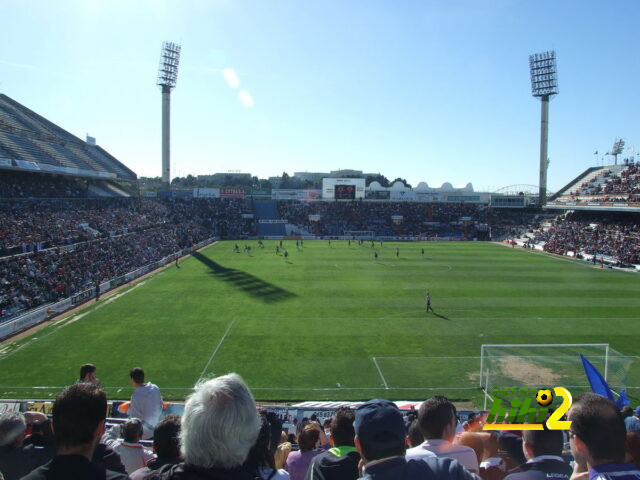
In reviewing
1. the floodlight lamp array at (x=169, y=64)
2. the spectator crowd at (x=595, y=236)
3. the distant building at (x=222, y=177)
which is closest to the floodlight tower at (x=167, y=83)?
the floodlight lamp array at (x=169, y=64)

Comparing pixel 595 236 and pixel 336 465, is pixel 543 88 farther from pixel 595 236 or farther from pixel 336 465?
pixel 336 465

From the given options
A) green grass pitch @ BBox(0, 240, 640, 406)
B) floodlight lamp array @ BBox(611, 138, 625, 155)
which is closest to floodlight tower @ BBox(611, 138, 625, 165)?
floodlight lamp array @ BBox(611, 138, 625, 155)

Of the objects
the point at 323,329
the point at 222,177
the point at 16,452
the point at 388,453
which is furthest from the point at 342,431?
the point at 222,177

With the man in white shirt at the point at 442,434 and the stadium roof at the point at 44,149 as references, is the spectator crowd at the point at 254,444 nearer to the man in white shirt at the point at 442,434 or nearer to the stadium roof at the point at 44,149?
the man in white shirt at the point at 442,434

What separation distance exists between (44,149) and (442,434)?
65.2m

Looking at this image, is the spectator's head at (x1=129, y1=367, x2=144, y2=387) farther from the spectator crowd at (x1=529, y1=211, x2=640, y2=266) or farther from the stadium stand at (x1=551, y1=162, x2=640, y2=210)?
the stadium stand at (x1=551, y1=162, x2=640, y2=210)

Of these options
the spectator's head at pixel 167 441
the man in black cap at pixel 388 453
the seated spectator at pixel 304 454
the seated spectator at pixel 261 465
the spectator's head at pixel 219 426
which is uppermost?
the spectator's head at pixel 219 426

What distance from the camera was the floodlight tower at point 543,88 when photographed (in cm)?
8112

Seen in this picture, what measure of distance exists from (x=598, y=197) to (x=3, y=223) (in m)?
74.4

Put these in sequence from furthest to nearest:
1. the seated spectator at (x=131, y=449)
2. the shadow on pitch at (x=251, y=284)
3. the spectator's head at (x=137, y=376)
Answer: the shadow on pitch at (x=251, y=284) < the spectator's head at (x=137, y=376) < the seated spectator at (x=131, y=449)

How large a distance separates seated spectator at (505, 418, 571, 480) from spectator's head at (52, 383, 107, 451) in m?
2.81

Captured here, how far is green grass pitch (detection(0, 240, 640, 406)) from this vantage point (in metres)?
17.8

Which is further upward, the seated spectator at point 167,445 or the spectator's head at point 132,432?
the seated spectator at point 167,445

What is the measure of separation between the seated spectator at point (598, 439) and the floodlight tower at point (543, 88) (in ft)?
300
